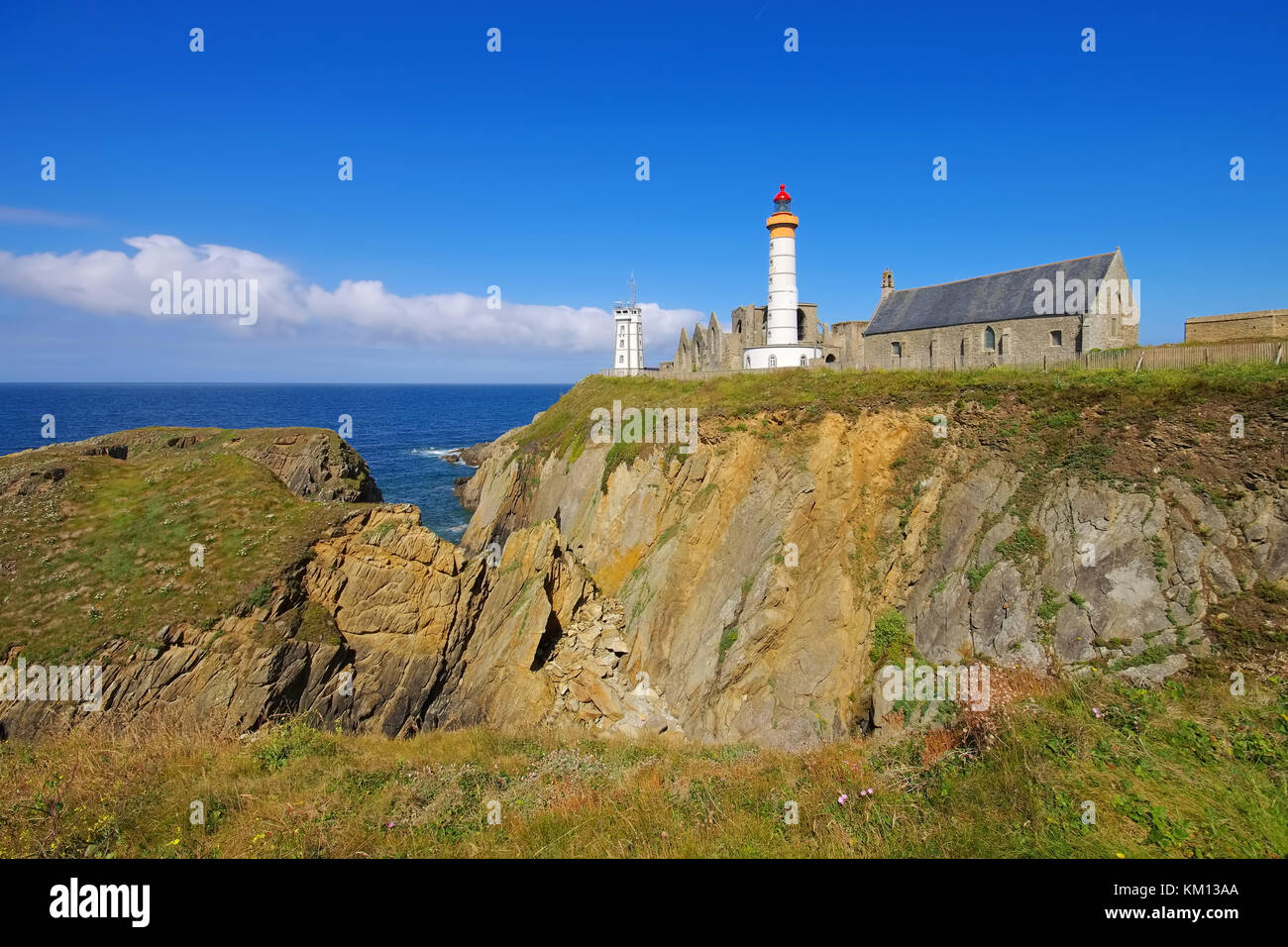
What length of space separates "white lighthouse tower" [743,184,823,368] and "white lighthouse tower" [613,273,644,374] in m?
28.1

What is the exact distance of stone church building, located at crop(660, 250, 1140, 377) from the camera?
107ft

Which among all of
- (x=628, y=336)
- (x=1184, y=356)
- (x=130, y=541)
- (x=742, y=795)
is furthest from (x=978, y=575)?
(x=628, y=336)

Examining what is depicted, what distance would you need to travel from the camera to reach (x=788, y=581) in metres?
23.5

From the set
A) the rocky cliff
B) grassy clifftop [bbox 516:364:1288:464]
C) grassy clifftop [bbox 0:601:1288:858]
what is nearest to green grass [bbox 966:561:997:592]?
the rocky cliff

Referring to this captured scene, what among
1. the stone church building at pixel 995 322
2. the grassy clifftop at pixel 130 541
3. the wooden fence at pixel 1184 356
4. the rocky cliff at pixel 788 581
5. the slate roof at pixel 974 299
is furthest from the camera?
the slate roof at pixel 974 299

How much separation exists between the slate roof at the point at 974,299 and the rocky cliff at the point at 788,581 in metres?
16.2

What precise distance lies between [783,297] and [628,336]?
99.7 feet

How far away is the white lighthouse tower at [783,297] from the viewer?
47156 mm

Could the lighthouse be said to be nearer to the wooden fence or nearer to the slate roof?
the slate roof

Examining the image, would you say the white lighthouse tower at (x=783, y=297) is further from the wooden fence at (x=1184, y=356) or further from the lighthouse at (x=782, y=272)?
the wooden fence at (x=1184, y=356)

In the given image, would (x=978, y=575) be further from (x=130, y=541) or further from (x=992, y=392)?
(x=130, y=541)

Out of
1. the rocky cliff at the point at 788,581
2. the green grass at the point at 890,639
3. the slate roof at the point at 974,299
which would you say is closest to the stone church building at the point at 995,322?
the slate roof at the point at 974,299
